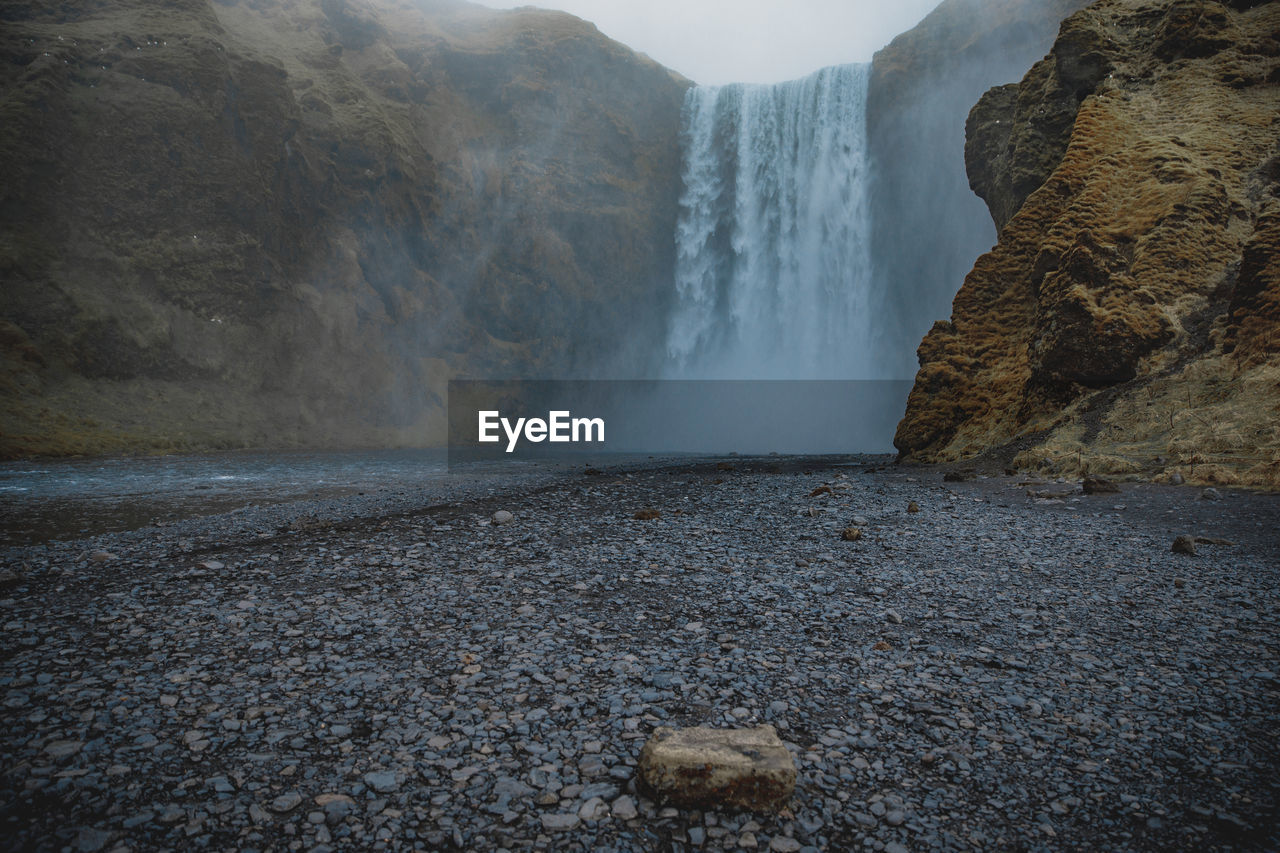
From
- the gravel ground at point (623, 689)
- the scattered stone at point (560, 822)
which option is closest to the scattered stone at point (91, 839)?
the gravel ground at point (623, 689)

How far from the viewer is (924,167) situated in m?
54.0

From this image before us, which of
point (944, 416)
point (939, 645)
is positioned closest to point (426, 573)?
point (939, 645)

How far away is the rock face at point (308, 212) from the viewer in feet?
130

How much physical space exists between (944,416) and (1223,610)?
17254mm

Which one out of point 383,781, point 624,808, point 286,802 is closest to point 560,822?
point 624,808

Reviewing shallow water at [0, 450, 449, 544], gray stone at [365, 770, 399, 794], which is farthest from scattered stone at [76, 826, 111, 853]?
shallow water at [0, 450, 449, 544]

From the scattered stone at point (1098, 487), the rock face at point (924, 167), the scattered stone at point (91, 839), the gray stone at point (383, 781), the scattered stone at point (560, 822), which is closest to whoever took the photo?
the scattered stone at point (91, 839)

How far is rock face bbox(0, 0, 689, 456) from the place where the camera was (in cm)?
3969

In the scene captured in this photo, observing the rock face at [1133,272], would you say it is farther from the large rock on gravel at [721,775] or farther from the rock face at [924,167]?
the rock face at [924,167]

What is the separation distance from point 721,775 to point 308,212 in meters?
57.0

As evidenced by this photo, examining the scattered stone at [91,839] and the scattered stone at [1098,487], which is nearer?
the scattered stone at [91,839]

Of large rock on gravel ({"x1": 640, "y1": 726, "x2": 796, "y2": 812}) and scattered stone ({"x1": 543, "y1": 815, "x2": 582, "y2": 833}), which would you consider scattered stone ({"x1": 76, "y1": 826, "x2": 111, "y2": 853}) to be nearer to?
scattered stone ({"x1": 543, "y1": 815, "x2": 582, "y2": 833})

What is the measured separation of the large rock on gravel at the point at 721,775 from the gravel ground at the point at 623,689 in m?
0.09

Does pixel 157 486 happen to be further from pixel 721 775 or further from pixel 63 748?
pixel 721 775
